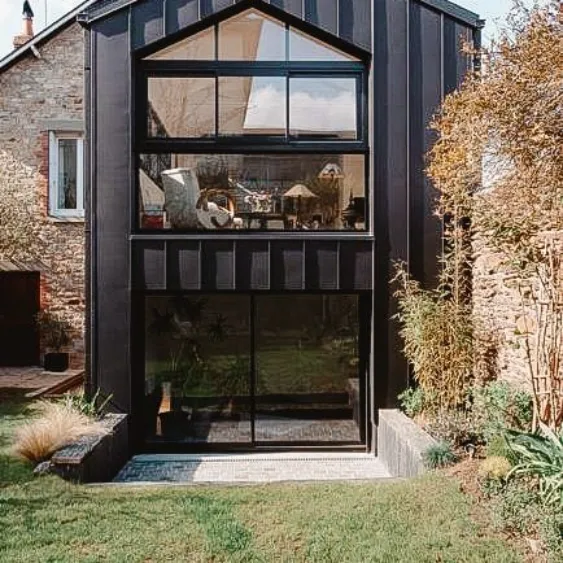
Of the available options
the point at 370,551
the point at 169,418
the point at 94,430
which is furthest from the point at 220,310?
the point at 370,551

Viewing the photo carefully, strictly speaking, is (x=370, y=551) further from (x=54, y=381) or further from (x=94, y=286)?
(x=54, y=381)

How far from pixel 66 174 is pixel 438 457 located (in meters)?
10.7

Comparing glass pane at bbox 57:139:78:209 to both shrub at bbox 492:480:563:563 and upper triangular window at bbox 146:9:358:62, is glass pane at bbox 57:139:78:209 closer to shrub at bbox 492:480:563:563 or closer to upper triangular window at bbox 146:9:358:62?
upper triangular window at bbox 146:9:358:62

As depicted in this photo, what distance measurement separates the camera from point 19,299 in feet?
48.2

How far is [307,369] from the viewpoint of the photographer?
904 cm

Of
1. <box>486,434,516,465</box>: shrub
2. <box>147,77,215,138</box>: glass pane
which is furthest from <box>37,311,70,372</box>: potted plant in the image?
<box>486,434,516,465</box>: shrub

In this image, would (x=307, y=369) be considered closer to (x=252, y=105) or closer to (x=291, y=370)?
(x=291, y=370)

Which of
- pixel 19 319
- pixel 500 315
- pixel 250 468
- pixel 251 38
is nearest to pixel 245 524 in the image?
pixel 250 468

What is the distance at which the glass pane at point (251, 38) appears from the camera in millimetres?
8914

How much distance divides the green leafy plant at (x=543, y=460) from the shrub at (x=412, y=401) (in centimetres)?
268

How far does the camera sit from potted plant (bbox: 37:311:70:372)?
45.4ft

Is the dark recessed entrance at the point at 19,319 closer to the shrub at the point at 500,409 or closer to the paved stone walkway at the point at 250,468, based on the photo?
the paved stone walkway at the point at 250,468

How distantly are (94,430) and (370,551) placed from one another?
4087mm

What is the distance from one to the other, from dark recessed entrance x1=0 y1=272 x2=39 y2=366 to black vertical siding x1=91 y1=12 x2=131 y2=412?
6741mm
